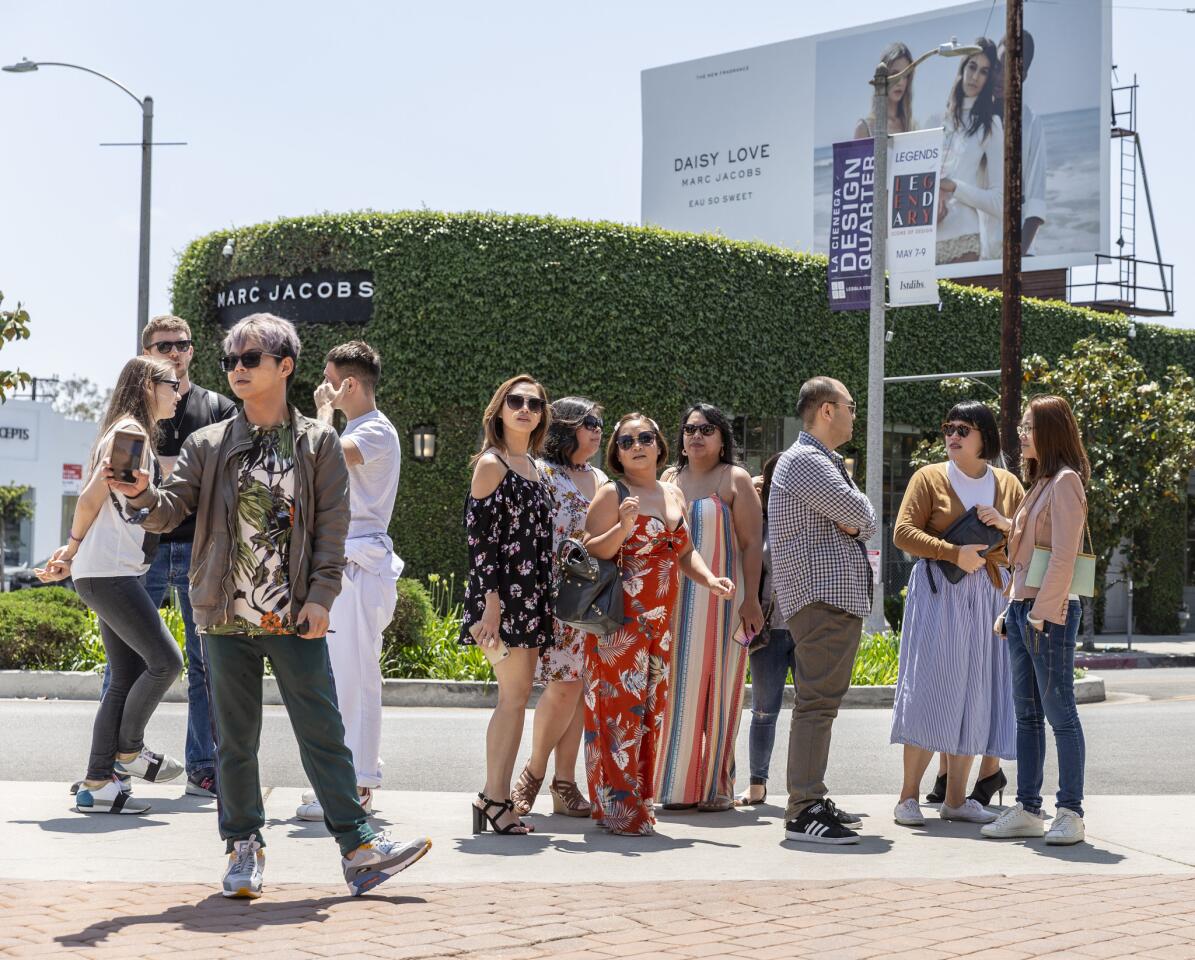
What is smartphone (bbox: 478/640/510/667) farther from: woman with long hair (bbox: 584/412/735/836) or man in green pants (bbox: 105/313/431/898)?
man in green pants (bbox: 105/313/431/898)

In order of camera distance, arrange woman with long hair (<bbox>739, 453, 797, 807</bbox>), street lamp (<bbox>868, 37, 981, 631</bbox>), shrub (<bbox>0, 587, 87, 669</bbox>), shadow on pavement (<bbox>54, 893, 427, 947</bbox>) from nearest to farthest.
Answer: shadow on pavement (<bbox>54, 893, 427, 947</bbox>) < woman with long hair (<bbox>739, 453, 797, 807</bbox>) < shrub (<bbox>0, 587, 87, 669</bbox>) < street lamp (<bbox>868, 37, 981, 631</bbox>)

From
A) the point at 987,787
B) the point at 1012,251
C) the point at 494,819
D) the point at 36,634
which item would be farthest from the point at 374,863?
the point at 1012,251

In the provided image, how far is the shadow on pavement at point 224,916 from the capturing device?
4.56 meters

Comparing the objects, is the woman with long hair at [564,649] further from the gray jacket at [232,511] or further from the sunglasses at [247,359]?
the sunglasses at [247,359]

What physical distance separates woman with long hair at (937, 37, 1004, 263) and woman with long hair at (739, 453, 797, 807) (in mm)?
33439

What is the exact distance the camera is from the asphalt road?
8.48 meters

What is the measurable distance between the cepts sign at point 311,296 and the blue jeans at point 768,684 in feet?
48.2

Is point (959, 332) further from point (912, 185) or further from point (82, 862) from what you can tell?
point (82, 862)

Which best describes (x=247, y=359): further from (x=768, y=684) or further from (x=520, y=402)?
(x=768, y=684)

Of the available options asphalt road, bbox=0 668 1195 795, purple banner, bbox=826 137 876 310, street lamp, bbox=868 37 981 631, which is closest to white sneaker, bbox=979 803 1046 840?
asphalt road, bbox=0 668 1195 795

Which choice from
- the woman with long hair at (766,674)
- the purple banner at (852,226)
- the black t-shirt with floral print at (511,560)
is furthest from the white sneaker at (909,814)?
the purple banner at (852,226)

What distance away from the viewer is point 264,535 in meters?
5.02

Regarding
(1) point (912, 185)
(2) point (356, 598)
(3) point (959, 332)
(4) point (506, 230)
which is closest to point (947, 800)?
(2) point (356, 598)

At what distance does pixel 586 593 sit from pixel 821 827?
141 cm
